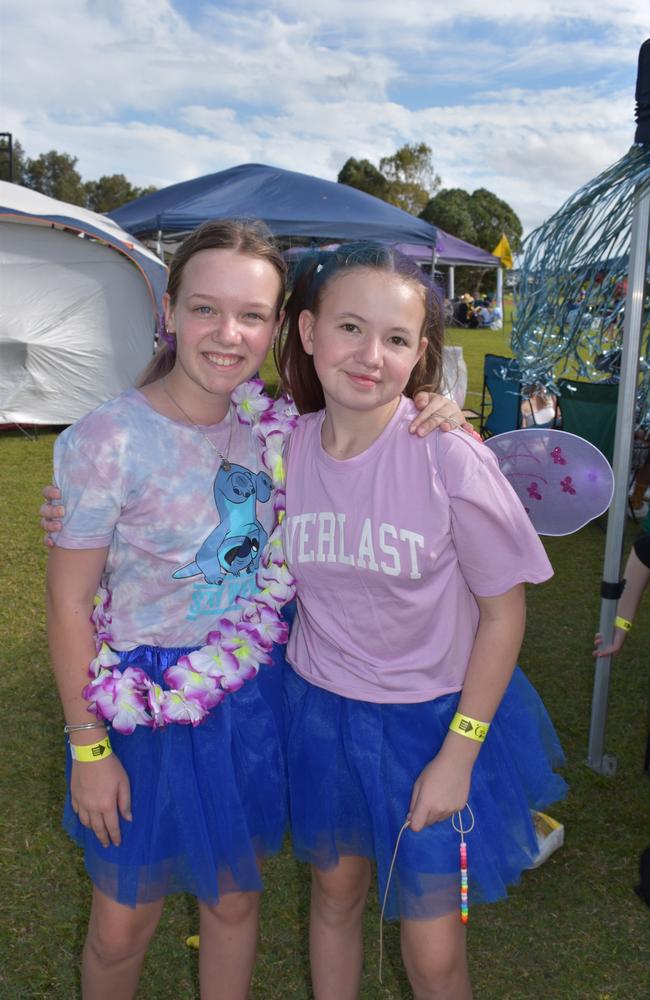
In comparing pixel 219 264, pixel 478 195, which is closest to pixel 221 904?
pixel 219 264

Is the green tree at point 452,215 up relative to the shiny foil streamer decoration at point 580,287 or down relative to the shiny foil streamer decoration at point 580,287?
up

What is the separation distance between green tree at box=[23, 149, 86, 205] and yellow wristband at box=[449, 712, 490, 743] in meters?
58.1

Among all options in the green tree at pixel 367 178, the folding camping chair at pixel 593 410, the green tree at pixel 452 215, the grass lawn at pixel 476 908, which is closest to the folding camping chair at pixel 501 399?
the folding camping chair at pixel 593 410

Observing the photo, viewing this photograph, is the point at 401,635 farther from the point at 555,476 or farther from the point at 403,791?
the point at 555,476

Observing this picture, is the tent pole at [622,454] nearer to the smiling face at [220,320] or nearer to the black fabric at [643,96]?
the black fabric at [643,96]

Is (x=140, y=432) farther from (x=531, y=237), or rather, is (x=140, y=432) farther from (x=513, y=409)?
(x=513, y=409)

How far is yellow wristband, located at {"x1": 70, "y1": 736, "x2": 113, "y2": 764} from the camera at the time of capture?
1565 millimetres

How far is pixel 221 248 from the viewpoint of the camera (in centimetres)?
163

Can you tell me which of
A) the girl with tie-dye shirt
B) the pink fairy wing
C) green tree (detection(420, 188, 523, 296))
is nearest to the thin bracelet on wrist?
the girl with tie-dye shirt

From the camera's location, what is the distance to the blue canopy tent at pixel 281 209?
10570mm

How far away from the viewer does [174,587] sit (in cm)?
162

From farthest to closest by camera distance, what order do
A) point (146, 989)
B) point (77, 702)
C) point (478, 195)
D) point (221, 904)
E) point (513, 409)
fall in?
1. point (478, 195)
2. point (513, 409)
3. point (146, 989)
4. point (221, 904)
5. point (77, 702)

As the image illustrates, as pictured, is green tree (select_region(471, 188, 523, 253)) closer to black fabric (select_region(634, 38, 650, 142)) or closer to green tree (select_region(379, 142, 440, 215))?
green tree (select_region(379, 142, 440, 215))

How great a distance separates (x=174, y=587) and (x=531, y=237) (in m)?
1.36
